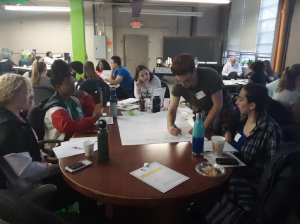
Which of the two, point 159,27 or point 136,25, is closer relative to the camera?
point 136,25

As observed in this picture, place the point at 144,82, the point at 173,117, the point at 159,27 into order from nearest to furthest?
the point at 173,117 → the point at 144,82 → the point at 159,27

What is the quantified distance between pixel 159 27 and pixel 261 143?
30.1 feet

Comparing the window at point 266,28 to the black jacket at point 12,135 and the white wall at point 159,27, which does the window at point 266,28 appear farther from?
the black jacket at point 12,135

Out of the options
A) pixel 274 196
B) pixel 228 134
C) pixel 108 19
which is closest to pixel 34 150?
pixel 274 196

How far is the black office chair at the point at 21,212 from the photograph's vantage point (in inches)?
25.1

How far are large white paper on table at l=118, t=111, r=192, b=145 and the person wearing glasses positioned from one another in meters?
0.07

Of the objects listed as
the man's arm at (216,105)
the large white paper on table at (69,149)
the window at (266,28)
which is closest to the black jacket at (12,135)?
the large white paper on table at (69,149)

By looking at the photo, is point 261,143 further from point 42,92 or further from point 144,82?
point 42,92

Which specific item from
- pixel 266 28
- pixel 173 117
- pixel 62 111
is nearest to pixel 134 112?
pixel 173 117

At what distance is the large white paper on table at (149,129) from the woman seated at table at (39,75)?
203 cm

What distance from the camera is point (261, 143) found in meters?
1.52

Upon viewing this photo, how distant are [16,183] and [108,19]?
8901 mm

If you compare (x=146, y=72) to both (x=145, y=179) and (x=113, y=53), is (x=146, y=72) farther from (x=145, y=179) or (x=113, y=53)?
(x=113, y=53)

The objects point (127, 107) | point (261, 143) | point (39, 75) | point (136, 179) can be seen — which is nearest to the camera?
point (136, 179)
